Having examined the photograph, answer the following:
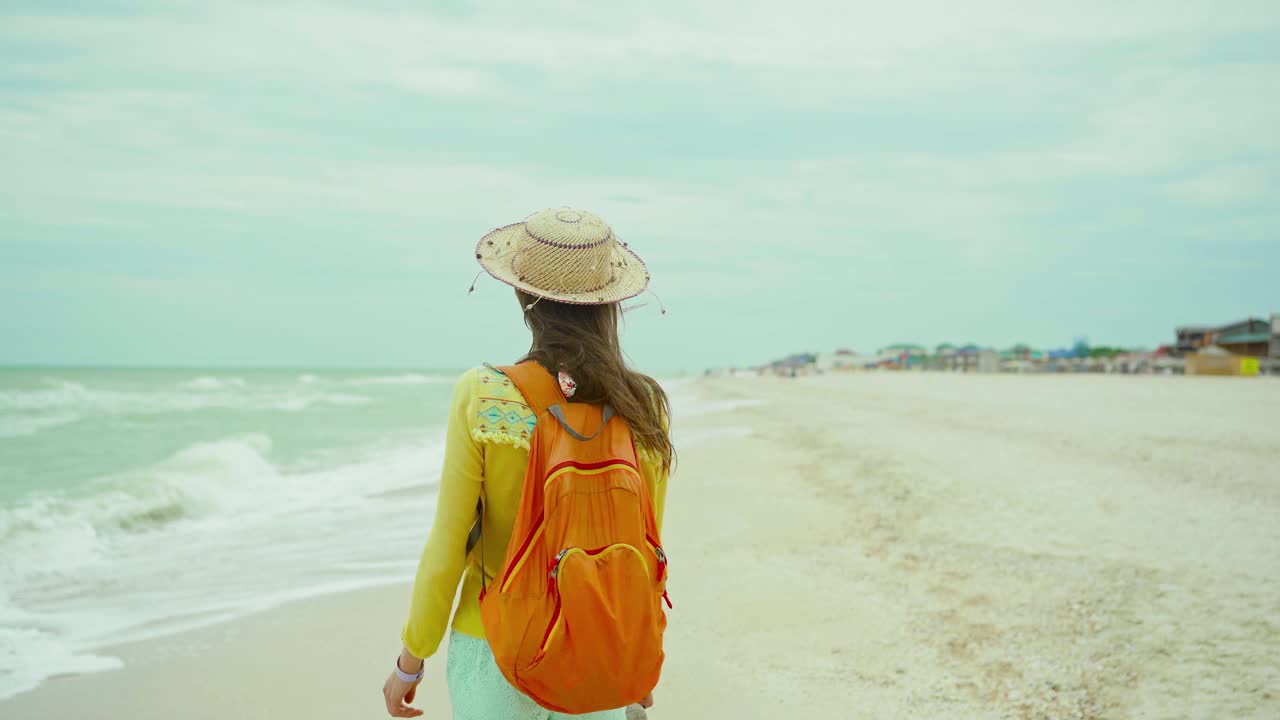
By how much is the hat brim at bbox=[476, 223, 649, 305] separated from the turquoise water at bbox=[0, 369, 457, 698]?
12.2ft

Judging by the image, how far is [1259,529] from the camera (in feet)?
20.1

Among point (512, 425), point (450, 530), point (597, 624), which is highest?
point (512, 425)

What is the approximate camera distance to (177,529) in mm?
7805

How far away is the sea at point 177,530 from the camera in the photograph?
16.0 feet

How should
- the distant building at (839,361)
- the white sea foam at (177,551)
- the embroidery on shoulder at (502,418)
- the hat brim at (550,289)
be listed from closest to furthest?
1. the embroidery on shoulder at (502,418)
2. the hat brim at (550,289)
3. the white sea foam at (177,551)
4. the distant building at (839,361)

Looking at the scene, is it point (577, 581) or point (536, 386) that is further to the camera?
point (536, 386)

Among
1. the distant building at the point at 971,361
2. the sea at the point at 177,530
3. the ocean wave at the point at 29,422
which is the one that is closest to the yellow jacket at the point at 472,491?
the sea at the point at 177,530

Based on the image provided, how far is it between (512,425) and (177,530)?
7.73 m

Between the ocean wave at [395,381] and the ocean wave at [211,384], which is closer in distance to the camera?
the ocean wave at [211,384]

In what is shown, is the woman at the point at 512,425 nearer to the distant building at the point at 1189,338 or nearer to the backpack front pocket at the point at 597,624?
the backpack front pocket at the point at 597,624

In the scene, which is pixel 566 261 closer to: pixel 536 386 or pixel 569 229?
pixel 569 229

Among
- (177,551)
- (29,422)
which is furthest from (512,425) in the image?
(29,422)

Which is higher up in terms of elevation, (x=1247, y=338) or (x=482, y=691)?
(x=1247, y=338)

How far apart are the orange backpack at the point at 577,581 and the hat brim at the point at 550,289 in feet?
0.81
